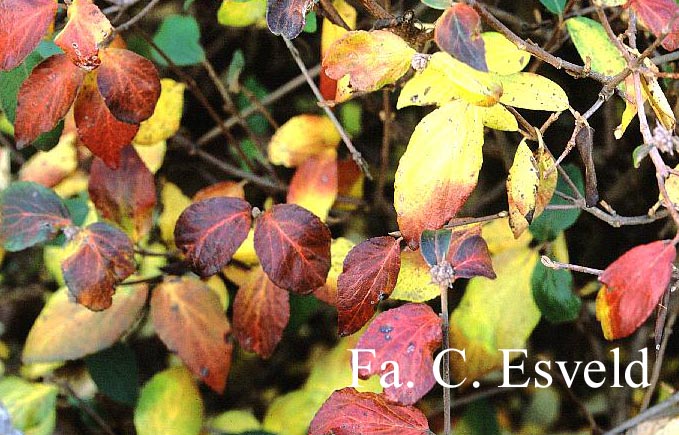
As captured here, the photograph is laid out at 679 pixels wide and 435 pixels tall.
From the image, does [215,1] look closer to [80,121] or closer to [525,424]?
[80,121]

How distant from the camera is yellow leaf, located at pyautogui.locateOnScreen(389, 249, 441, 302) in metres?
0.70

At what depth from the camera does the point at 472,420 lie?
39.5 inches

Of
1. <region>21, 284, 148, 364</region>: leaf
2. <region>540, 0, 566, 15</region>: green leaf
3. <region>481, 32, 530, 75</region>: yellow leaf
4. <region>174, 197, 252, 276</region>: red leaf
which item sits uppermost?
<region>540, 0, 566, 15</region>: green leaf

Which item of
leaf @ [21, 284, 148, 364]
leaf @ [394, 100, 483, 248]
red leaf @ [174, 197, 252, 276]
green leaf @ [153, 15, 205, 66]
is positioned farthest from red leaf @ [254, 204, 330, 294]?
green leaf @ [153, 15, 205, 66]

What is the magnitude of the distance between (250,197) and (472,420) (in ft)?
1.33

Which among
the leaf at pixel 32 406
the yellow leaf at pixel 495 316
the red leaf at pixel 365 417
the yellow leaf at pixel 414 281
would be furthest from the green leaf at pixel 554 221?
the leaf at pixel 32 406

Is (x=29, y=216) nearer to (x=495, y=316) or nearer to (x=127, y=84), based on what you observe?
(x=127, y=84)

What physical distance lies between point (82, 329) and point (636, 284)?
634 millimetres

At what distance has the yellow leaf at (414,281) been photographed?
702 mm

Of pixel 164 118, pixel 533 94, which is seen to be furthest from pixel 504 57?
pixel 164 118

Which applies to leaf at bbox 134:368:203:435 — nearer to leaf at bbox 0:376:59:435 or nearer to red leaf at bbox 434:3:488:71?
leaf at bbox 0:376:59:435

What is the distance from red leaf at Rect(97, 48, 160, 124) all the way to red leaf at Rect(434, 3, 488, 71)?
295 mm

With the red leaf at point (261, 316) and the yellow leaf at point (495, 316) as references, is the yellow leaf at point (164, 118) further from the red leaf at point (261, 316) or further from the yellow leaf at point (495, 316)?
the yellow leaf at point (495, 316)

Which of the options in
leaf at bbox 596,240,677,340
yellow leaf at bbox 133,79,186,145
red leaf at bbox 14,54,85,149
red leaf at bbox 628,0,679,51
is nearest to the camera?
leaf at bbox 596,240,677,340
